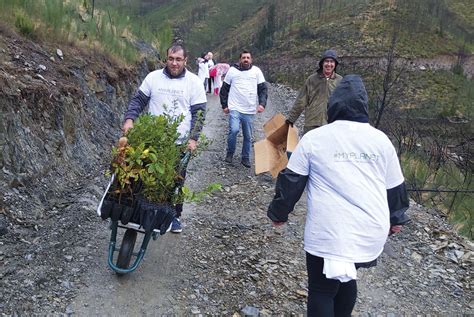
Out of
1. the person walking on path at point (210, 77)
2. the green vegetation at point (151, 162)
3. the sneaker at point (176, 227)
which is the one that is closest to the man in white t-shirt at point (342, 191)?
the green vegetation at point (151, 162)

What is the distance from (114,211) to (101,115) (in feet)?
14.0

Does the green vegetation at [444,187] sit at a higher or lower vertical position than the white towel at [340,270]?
lower

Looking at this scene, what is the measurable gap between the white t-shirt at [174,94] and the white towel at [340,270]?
2145mm

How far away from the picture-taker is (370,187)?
103 inches

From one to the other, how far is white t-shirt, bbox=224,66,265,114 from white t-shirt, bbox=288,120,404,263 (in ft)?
15.5

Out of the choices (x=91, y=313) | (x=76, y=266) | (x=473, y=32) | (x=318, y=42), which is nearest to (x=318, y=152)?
(x=91, y=313)

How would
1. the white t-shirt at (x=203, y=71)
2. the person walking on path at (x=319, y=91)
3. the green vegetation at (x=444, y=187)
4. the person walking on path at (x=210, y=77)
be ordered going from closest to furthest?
the person walking on path at (x=319, y=91) < the green vegetation at (x=444, y=187) < the white t-shirt at (x=203, y=71) < the person walking on path at (x=210, y=77)

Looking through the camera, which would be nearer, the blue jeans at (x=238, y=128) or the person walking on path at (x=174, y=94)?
the person walking on path at (x=174, y=94)

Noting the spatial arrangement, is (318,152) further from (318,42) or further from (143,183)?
(318,42)

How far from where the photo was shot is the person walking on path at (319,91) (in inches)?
221

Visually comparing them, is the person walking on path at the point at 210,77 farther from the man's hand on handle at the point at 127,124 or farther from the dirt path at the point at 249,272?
the man's hand on handle at the point at 127,124

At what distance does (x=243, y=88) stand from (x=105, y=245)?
3772 mm

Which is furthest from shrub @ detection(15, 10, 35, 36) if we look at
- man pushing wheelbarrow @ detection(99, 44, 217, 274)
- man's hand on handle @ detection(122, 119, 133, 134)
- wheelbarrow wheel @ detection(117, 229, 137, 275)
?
wheelbarrow wheel @ detection(117, 229, 137, 275)

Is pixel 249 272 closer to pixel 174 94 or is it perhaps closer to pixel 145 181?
pixel 145 181
